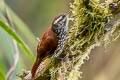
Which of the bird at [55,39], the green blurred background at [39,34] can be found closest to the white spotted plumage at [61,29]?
the bird at [55,39]

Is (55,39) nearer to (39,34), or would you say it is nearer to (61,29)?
(61,29)

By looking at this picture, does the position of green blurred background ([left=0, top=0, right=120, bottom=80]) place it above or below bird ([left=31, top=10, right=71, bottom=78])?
below

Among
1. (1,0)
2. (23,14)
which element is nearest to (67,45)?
(1,0)

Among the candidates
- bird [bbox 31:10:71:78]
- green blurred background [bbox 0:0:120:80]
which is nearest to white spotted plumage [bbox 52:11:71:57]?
bird [bbox 31:10:71:78]

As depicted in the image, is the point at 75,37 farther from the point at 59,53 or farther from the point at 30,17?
the point at 30,17

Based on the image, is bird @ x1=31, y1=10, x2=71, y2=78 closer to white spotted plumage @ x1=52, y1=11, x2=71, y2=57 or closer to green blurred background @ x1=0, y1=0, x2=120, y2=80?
white spotted plumage @ x1=52, y1=11, x2=71, y2=57

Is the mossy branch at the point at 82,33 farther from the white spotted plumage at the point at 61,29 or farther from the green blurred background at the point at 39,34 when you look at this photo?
the green blurred background at the point at 39,34

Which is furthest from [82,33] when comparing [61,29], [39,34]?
[39,34]
